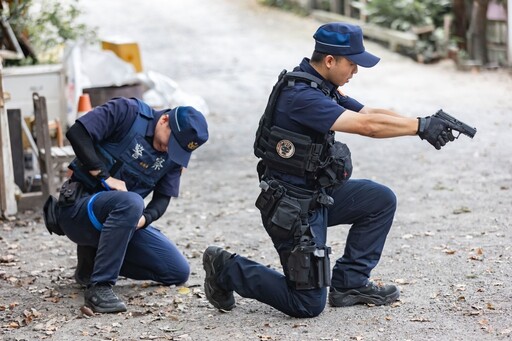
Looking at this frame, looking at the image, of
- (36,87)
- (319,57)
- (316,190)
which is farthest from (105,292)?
(36,87)

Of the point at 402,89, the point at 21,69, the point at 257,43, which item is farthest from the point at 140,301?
the point at 257,43

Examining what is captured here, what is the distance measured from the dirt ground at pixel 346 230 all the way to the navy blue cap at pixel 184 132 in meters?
1.01

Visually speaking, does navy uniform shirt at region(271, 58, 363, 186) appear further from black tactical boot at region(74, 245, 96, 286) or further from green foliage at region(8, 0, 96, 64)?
green foliage at region(8, 0, 96, 64)

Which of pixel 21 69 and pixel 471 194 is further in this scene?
pixel 21 69

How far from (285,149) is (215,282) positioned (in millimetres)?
994

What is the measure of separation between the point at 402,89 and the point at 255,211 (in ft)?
22.5

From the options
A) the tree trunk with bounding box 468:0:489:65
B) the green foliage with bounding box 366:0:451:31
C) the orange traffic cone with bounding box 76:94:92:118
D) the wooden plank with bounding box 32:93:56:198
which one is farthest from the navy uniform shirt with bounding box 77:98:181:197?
the green foliage with bounding box 366:0:451:31

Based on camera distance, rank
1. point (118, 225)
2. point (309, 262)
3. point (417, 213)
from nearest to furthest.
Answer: point (309, 262)
point (118, 225)
point (417, 213)

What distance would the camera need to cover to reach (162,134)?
579 centimetres

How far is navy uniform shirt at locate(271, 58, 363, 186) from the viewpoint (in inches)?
203

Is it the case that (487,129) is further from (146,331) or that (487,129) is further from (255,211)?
(146,331)

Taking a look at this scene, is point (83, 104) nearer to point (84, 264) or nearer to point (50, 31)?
point (50, 31)

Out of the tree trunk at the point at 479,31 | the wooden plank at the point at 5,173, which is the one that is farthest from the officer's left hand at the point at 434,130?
the tree trunk at the point at 479,31

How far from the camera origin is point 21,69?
1109 centimetres
